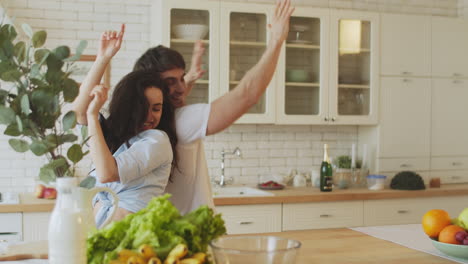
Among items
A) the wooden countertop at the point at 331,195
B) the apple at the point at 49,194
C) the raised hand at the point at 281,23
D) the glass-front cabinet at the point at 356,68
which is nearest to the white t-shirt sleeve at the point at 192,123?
the raised hand at the point at 281,23

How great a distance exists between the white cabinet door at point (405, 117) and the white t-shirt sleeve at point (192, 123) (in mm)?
2844

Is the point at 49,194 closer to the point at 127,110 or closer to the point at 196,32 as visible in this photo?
the point at 196,32

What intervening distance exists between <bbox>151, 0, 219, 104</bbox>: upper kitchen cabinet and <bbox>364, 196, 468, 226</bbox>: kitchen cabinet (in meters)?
1.51

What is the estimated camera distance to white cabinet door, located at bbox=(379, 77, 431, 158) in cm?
452

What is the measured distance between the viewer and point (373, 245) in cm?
202

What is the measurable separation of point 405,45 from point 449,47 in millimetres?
446

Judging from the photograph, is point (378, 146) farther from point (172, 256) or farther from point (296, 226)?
point (172, 256)

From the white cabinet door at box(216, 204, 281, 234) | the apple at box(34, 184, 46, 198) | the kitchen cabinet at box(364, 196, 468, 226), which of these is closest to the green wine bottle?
the kitchen cabinet at box(364, 196, 468, 226)

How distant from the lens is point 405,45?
454cm

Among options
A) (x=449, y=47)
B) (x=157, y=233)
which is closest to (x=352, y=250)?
(x=157, y=233)

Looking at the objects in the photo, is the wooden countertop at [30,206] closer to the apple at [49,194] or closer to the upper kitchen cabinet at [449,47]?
the apple at [49,194]

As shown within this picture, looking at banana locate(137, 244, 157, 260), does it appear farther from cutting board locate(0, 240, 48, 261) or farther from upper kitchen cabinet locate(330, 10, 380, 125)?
upper kitchen cabinet locate(330, 10, 380, 125)

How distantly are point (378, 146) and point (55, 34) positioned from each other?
2.75 m

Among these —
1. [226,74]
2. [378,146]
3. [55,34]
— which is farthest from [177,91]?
[378,146]
